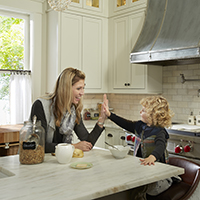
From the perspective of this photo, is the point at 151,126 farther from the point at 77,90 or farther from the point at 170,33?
the point at 170,33

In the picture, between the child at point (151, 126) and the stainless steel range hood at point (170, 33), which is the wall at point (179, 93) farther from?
the child at point (151, 126)

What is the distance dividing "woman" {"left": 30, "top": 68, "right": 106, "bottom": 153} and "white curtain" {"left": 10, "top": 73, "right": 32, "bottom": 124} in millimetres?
1834

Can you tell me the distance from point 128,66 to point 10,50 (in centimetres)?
171

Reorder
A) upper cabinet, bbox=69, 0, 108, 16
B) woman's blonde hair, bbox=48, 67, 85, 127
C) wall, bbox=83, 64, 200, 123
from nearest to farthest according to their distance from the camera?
1. woman's blonde hair, bbox=48, 67, 85, 127
2. wall, bbox=83, 64, 200, 123
3. upper cabinet, bbox=69, 0, 108, 16

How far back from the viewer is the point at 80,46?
409cm

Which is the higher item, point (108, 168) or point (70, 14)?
point (70, 14)

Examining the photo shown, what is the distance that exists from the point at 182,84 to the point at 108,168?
2501mm

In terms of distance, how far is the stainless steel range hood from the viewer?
10.00ft

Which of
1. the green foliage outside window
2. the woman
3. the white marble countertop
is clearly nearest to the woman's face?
the woman

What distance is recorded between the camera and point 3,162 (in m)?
1.75

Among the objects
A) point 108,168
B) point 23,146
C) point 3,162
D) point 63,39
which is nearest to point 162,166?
point 108,168

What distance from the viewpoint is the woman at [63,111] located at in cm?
215

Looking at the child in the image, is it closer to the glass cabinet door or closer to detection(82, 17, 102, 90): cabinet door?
detection(82, 17, 102, 90): cabinet door

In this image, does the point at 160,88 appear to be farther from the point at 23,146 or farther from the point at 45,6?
the point at 23,146
